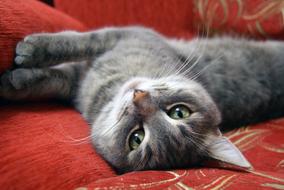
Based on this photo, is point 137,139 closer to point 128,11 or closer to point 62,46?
point 62,46

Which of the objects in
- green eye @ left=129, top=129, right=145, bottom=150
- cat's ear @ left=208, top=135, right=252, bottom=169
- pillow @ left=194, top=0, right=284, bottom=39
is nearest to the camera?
cat's ear @ left=208, top=135, right=252, bottom=169

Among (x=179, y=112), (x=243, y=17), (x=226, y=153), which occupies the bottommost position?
(x=226, y=153)

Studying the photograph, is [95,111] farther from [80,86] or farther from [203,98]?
[203,98]

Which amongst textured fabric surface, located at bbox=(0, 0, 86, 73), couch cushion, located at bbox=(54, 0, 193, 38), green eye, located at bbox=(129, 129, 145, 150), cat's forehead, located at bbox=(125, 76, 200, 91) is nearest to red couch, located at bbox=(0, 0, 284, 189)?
textured fabric surface, located at bbox=(0, 0, 86, 73)

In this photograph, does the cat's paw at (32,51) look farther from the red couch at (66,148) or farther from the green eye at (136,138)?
the green eye at (136,138)

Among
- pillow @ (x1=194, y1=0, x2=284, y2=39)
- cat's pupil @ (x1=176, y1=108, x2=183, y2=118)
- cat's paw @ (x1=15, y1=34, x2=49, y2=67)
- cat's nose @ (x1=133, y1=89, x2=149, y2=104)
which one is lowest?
cat's pupil @ (x1=176, y1=108, x2=183, y2=118)

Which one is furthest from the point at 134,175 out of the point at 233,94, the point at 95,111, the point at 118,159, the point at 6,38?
the point at 233,94

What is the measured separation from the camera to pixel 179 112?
4.07ft

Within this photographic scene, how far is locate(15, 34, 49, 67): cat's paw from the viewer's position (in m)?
1.17

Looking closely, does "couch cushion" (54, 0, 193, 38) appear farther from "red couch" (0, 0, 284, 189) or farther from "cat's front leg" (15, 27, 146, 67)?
"cat's front leg" (15, 27, 146, 67)

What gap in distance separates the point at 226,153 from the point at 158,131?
23 cm

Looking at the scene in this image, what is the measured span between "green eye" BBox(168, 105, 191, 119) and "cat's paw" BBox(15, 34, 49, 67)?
1.63ft

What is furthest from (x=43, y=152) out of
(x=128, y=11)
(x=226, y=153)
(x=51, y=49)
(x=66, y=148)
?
(x=128, y=11)

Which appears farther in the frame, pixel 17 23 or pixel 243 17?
pixel 243 17
